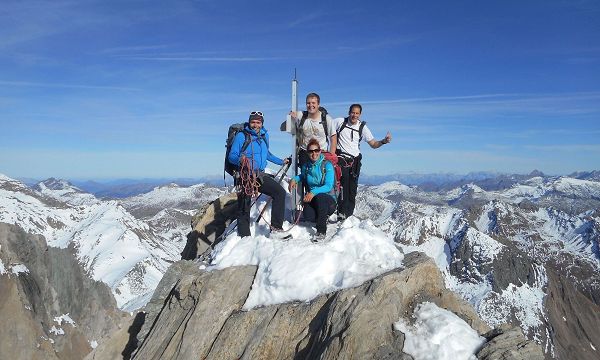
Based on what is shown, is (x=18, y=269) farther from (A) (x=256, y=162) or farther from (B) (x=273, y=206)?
(A) (x=256, y=162)

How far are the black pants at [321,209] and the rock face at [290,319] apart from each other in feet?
10.8

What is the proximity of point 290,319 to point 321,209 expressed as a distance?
16.9 feet

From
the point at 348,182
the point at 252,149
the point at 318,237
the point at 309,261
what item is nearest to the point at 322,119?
the point at 348,182

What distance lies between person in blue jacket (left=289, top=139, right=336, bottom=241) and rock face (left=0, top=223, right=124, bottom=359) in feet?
153

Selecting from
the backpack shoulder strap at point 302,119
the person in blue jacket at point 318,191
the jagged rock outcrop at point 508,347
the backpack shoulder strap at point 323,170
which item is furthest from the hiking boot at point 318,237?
the jagged rock outcrop at point 508,347

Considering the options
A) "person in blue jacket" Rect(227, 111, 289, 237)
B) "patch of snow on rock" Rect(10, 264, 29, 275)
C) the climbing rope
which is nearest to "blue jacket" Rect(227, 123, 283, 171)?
"person in blue jacket" Rect(227, 111, 289, 237)

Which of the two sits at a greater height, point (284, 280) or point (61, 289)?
point (284, 280)

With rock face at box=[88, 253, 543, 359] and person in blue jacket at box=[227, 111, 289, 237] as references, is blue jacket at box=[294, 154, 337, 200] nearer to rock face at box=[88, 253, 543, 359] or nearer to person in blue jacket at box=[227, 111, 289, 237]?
person in blue jacket at box=[227, 111, 289, 237]

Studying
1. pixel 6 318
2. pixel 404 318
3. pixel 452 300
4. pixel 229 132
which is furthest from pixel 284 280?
pixel 6 318

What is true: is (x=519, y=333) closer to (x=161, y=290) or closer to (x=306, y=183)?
(x=306, y=183)

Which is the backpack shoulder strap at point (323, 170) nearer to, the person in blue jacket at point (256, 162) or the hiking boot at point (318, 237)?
the person in blue jacket at point (256, 162)

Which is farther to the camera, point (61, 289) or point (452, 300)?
point (61, 289)

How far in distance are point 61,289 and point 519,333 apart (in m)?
94.0

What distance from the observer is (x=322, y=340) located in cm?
1271
